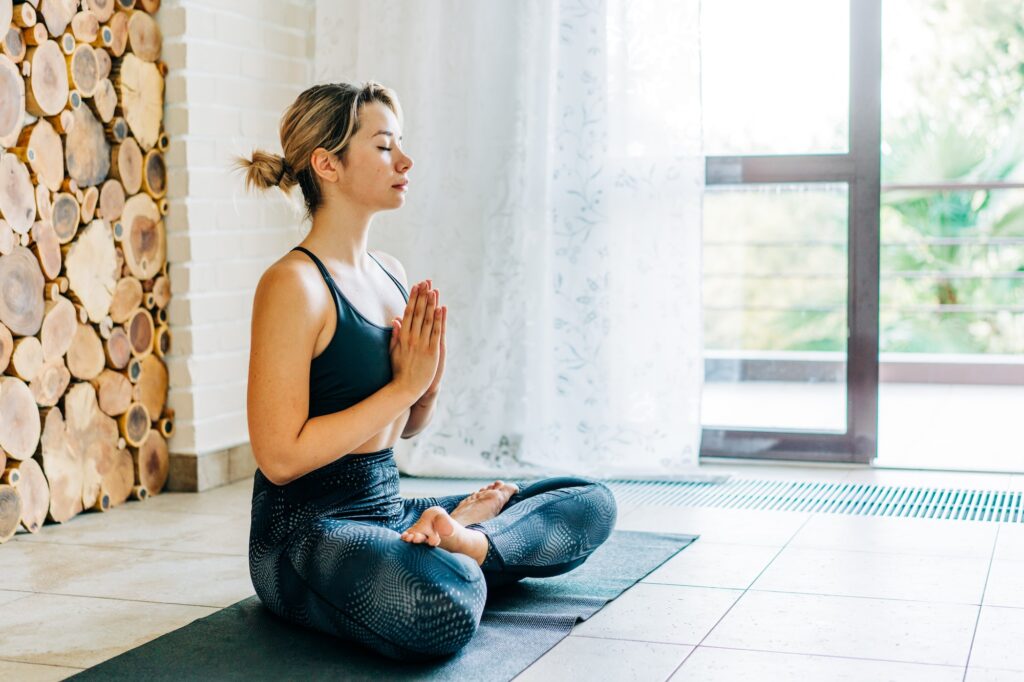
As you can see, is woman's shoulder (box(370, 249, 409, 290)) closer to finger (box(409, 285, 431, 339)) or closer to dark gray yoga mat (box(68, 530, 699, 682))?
finger (box(409, 285, 431, 339))

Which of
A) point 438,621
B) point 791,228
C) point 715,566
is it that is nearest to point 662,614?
point 715,566

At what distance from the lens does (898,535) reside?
9.36ft

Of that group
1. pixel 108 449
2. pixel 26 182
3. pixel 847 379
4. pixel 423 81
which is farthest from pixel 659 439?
pixel 26 182

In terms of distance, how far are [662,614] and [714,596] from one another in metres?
0.16

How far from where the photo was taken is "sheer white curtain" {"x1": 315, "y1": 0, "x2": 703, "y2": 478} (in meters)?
3.63

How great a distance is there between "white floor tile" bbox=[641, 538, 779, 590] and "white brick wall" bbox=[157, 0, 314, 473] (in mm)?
1485

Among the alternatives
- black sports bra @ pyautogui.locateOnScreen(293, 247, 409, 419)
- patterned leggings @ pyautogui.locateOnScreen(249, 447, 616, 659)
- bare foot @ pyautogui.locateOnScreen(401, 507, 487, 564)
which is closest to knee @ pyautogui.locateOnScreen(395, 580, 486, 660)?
patterned leggings @ pyautogui.locateOnScreen(249, 447, 616, 659)

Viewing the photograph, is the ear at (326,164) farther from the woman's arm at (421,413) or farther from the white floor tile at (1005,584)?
the white floor tile at (1005,584)

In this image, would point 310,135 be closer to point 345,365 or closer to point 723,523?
point 345,365

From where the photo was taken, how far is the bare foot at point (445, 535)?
201 centimetres

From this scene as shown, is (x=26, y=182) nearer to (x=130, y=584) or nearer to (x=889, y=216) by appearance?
(x=130, y=584)

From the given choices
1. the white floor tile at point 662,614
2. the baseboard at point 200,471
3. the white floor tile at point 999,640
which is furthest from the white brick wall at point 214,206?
the white floor tile at point 999,640

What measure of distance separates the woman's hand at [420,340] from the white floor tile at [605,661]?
0.49 meters

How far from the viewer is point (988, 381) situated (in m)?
4.41
